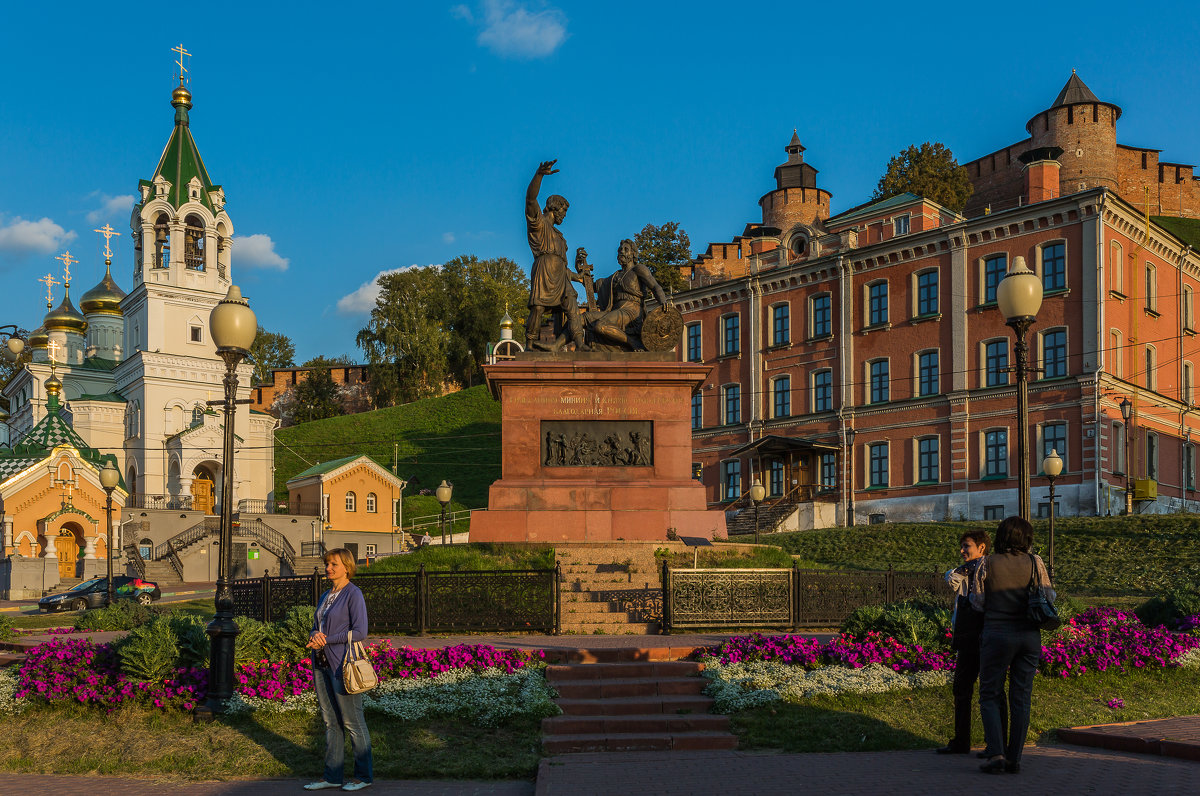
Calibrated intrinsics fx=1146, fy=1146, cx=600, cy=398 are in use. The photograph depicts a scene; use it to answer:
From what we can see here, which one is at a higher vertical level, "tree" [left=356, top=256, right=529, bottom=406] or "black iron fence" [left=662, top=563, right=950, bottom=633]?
"tree" [left=356, top=256, right=529, bottom=406]

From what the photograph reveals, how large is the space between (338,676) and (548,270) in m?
15.3

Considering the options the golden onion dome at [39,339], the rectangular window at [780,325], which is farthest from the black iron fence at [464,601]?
the golden onion dome at [39,339]

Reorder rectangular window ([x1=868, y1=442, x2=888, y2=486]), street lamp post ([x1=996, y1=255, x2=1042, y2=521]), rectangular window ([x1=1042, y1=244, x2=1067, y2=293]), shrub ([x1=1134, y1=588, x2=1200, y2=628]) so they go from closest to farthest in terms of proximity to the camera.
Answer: street lamp post ([x1=996, y1=255, x2=1042, y2=521]) → shrub ([x1=1134, y1=588, x2=1200, y2=628]) → rectangular window ([x1=1042, y1=244, x2=1067, y2=293]) → rectangular window ([x1=868, y1=442, x2=888, y2=486])

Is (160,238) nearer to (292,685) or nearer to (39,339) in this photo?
(39,339)

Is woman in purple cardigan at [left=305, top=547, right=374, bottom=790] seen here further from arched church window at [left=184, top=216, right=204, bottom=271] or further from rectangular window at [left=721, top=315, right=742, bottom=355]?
arched church window at [left=184, top=216, right=204, bottom=271]

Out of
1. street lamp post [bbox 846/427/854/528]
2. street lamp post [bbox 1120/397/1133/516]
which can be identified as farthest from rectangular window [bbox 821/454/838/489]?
street lamp post [bbox 1120/397/1133/516]

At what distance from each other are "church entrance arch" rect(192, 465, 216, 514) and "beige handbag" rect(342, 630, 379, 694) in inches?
2402

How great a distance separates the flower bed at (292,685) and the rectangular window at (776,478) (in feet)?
142

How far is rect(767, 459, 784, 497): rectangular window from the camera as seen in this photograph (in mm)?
54750

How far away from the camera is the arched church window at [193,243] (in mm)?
69188

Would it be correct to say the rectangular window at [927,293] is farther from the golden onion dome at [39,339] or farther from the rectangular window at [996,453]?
the golden onion dome at [39,339]

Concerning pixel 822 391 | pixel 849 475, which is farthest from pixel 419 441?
pixel 849 475

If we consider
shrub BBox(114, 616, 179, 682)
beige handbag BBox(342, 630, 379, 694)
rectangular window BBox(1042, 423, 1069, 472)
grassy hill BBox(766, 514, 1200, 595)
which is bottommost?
grassy hill BBox(766, 514, 1200, 595)

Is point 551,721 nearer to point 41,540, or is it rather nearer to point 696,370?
point 696,370
